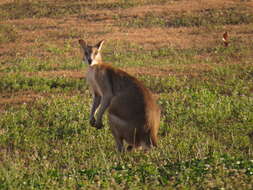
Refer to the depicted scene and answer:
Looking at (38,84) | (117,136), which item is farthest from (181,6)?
(117,136)

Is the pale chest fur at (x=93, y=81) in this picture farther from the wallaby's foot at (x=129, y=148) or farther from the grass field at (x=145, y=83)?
the wallaby's foot at (x=129, y=148)

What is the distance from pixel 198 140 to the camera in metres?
8.90

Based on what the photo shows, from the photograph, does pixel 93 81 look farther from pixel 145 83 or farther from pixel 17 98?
pixel 145 83

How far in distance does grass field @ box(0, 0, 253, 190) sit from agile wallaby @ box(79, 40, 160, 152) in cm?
29

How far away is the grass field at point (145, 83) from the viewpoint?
6.43 metres

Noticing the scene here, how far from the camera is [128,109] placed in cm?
836

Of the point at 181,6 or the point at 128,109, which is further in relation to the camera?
the point at 181,6

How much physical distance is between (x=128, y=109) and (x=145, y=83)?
22.4 feet

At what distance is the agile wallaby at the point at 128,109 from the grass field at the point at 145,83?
29 centimetres

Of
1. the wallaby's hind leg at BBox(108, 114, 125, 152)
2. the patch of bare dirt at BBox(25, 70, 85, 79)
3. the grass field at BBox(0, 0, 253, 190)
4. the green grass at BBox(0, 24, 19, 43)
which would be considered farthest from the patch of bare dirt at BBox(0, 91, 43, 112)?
the green grass at BBox(0, 24, 19, 43)

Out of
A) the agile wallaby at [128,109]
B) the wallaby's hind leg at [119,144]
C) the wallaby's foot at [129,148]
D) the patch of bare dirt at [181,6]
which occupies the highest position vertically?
the patch of bare dirt at [181,6]

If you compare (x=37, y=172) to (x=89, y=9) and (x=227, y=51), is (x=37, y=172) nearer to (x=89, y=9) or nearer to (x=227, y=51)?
(x=227, y=51)

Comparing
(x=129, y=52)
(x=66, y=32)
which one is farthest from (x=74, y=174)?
(x=66, y=32)

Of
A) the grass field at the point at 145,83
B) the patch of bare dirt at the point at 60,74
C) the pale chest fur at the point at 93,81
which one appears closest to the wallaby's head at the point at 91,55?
the pale chest fur at the point at 93,81
